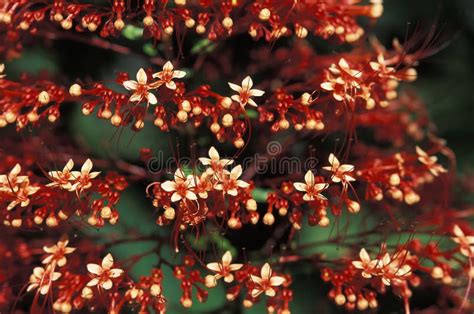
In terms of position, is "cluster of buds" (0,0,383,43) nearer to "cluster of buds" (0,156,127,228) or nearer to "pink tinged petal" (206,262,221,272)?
"cluster of buds" (0,156,127,228)

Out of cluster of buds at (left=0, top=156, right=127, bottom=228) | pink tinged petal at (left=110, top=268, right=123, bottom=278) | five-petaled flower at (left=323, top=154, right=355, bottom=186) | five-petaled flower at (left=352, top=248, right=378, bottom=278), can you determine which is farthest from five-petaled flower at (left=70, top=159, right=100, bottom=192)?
five-petaled flower at (left=352, top=248, right=378, bottom=278)

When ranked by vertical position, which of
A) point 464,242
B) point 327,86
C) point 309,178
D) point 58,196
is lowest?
point 464,242

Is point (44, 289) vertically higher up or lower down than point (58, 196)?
lower down

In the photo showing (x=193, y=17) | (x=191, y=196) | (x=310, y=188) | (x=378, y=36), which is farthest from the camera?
(x=378, y=36)

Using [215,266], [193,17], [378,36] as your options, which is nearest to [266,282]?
[215,266]

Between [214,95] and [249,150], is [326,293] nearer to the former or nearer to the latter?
[249,150]

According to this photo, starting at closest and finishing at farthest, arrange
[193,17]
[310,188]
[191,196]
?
[191,196]
[310,188]
[193,17]

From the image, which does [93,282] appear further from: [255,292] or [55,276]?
[255,292]

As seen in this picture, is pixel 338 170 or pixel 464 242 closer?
pixel 338 170
